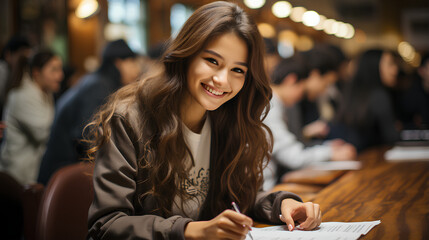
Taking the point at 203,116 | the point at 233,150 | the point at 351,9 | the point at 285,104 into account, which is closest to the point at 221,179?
the point at 233,150

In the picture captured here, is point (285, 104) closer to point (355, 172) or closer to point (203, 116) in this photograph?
point (355, 172)

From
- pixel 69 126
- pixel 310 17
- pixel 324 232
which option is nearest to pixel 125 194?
pixel 324 232

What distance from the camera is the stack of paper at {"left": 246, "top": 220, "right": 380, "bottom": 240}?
117cm

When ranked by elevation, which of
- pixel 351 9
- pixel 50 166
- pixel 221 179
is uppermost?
pixel 351 9

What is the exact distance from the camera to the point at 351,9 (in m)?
14.2

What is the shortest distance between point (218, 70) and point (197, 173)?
369 mm

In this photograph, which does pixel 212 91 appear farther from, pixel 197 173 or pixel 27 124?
pixel 27 124

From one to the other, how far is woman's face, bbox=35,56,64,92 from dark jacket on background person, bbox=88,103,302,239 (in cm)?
300

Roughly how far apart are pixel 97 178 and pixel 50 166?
91.2 inches

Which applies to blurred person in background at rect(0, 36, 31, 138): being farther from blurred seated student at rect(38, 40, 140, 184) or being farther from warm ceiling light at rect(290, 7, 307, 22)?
warm ceiling light at rect(290, 7, 307, 22)

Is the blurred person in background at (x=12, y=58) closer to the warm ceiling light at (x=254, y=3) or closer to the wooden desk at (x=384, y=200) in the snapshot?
the warm ceiling light at (x=254, y=3)

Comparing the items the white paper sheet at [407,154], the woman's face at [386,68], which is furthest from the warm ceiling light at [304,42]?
the white paper sheet at [407,154]

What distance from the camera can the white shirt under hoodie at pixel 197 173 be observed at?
136 centimetres

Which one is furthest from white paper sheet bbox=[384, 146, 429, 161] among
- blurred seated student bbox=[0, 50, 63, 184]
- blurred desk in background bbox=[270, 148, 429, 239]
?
blurred seated student bbox=[0, 50, 63, 184]
